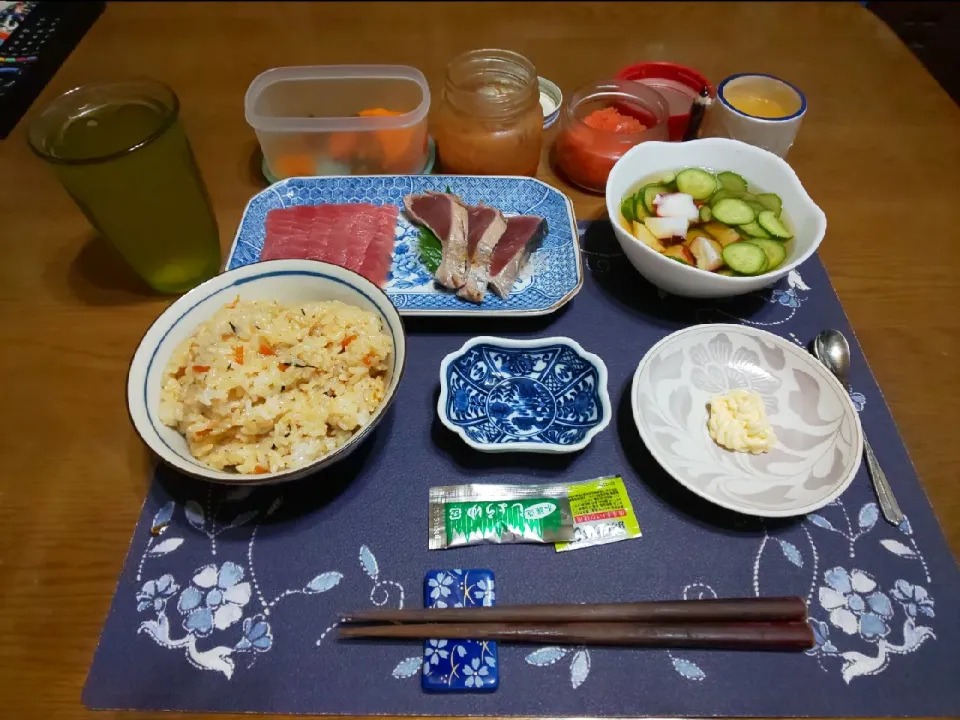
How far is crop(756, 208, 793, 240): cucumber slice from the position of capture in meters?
1.51

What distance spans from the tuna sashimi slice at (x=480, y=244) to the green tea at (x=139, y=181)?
710 mm

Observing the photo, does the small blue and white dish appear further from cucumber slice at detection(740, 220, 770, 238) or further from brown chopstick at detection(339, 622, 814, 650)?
cucumber slice at detection(740, 220, 770, 238)

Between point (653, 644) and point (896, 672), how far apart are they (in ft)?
1.38

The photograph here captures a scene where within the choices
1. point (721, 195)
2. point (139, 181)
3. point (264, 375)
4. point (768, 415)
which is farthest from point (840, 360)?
point (139, 181)

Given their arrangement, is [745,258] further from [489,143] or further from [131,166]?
[131,166]

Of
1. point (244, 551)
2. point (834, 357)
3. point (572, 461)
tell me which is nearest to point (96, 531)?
point (244, 551)

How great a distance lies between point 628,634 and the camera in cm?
101

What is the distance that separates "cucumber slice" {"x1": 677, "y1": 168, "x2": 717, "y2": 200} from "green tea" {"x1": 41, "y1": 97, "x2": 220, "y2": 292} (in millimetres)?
1298

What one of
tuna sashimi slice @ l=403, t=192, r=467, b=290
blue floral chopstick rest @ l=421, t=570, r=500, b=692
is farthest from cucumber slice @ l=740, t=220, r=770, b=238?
blue floral chopstick rest @ l=421, t=570, r=500, b=692

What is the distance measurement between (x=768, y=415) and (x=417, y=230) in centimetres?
105

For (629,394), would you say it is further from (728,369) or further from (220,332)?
(220,332)

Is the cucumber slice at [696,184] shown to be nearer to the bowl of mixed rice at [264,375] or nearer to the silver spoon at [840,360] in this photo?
the silver spoon at [840,360]

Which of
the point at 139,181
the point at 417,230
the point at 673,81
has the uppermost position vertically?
the point at 139,181

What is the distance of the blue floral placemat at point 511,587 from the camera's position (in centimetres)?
98
